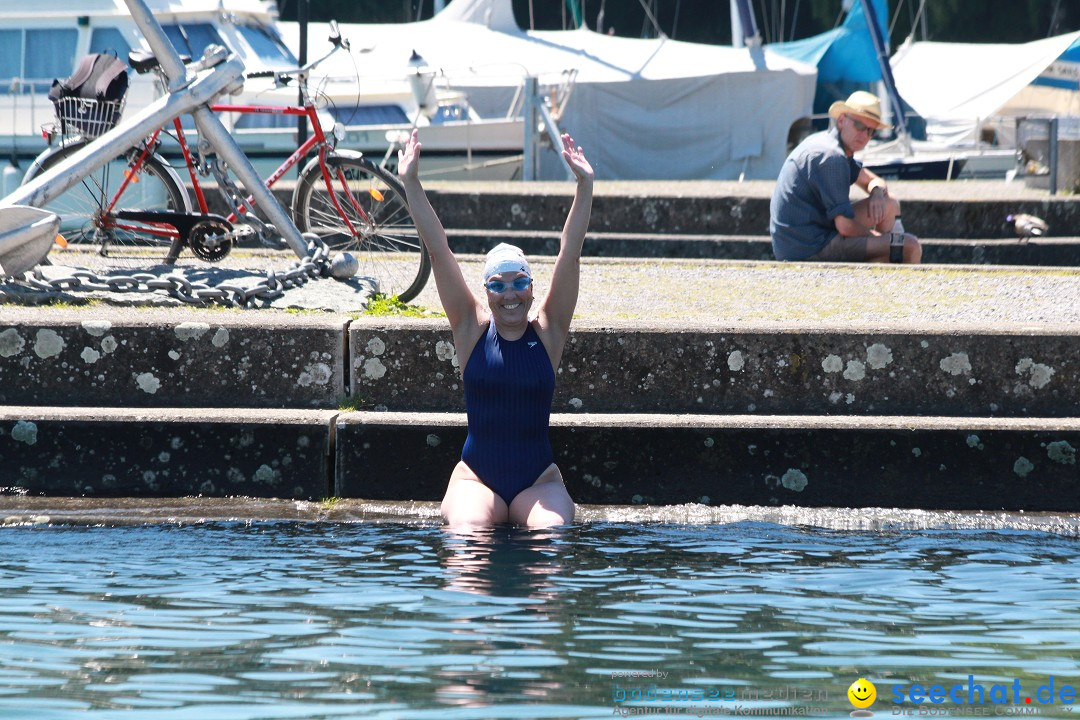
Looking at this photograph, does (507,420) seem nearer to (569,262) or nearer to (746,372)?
(569,262)

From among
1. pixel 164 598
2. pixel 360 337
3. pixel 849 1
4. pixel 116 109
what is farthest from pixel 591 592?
pixel 849 1

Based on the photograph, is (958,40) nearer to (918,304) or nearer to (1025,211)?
(1025,211)

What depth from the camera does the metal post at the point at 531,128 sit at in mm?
16156

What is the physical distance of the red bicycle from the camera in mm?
8125

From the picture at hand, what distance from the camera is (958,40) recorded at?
40.3 meters

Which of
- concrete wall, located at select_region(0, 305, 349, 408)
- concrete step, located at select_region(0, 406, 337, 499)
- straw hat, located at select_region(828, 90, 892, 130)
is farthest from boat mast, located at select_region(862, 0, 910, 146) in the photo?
concrete step, located at select_region(0, 406, 337, 499)

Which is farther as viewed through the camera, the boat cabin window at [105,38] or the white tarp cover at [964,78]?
the white tarp cover at [964,78]

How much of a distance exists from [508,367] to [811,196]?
4851 mm

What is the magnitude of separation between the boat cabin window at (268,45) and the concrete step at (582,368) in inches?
558

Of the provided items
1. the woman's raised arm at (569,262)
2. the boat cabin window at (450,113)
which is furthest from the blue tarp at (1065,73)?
the woman's raised arm at (569,262)

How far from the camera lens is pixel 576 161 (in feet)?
19.1

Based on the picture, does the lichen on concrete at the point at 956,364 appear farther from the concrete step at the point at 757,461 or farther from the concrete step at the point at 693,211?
the concrete step at the point at 693,211

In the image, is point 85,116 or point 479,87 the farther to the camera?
point 479,87

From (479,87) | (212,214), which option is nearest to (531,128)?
(479,87)
